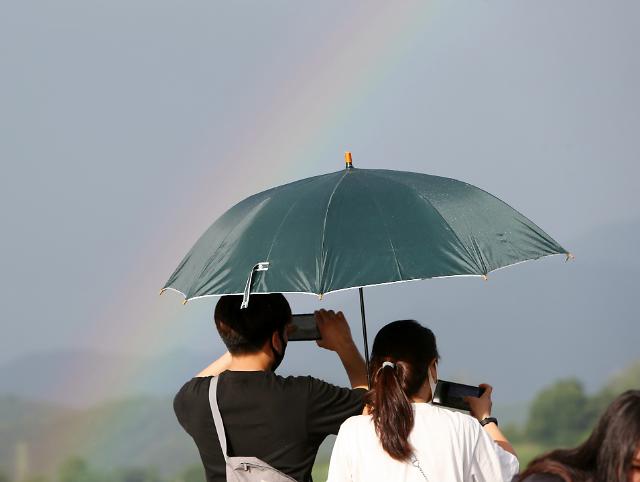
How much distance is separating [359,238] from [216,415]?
57 cm

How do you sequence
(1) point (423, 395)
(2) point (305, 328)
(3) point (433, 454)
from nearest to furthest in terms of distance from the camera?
(3) point (433, 454), (1) point (423, 395), (2) point (305, 328)

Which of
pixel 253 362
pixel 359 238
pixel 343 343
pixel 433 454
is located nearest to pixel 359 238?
pixel 359 238

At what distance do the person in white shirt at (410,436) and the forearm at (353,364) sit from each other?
1.06ft

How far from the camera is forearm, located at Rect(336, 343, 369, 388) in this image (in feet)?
8.68

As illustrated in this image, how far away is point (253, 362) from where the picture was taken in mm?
2482

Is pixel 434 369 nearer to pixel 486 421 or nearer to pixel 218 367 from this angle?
pixel 486 421

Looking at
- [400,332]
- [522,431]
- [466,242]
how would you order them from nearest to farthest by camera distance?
[400,332] → [466,242] → [522,431]

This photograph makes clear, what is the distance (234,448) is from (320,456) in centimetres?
1421

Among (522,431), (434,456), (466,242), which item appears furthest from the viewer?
(522,431)

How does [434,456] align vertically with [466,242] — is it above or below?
below

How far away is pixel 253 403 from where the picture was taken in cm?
244

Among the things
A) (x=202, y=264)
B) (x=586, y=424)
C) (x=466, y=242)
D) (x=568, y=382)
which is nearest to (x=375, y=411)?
(x=466, y=242)

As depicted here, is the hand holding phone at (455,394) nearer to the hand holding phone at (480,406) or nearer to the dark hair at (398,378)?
the hand holding phone at (480,406)

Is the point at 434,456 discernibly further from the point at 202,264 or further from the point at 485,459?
the point at 202,264
